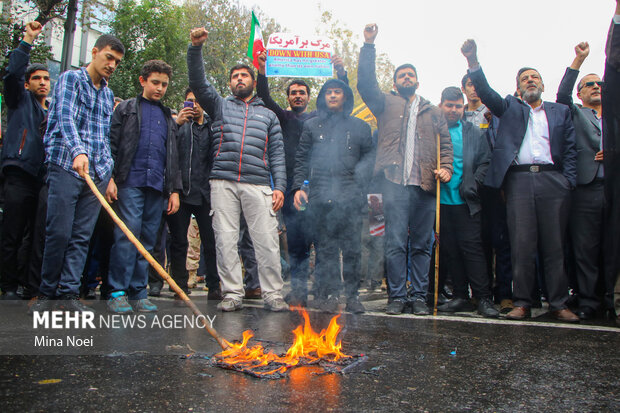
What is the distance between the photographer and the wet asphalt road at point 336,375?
2203mm

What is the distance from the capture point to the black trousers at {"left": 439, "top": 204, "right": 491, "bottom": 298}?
209 inches

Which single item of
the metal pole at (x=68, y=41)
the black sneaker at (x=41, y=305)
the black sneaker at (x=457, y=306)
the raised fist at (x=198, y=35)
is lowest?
the black sneaker at (x=457, y=306)

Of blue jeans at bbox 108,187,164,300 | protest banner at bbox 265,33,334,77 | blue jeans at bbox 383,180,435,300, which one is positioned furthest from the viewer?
protest banner at bbox 265,33,334,77

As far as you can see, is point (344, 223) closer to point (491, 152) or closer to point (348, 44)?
point (491, 152)

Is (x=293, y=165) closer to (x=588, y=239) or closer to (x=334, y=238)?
(x=334, y=238)

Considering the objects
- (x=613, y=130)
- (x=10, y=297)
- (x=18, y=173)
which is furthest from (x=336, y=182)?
(x=10, y=297)

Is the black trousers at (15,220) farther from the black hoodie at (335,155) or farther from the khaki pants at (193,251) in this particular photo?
the khaki pants at (193,251)

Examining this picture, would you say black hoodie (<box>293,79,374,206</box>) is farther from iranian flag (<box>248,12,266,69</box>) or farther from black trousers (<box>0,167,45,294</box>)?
black trousers (<box>0,167,45,294</box>)

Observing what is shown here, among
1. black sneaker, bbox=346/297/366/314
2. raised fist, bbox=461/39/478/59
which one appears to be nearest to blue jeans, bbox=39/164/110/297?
black sneaker, bbox=346/297/366/314

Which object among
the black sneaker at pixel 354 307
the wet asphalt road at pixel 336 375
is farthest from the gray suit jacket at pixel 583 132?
the black sneaker at pixel 354 307

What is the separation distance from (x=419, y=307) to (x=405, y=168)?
137 cm

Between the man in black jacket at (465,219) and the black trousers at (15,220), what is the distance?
4.06 meters

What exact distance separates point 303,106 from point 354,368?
405cm

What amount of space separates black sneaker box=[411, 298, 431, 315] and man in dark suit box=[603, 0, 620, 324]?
2.53m
